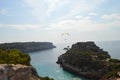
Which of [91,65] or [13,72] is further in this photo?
[91,65]

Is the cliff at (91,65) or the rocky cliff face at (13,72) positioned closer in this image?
the rocky cliff face at (13,72)

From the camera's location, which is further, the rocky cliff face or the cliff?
the cliff

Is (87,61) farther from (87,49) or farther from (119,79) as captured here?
(119,79)

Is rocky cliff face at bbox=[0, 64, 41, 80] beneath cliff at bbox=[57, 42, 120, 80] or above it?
above

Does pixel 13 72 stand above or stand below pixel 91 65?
above

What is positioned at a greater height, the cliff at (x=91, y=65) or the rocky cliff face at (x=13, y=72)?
the rocky cliff face at (x=13, y=72)

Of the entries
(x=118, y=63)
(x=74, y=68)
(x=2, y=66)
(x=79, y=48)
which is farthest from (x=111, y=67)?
(x=2, y=66)

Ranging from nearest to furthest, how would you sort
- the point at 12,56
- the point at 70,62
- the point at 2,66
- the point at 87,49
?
the point at 2,66
the point at 12,56
the point at 70,62
the point at 87,49

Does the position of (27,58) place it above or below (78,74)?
above

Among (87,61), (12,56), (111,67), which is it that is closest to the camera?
(12,56)

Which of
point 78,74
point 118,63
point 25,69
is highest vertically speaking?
point 25,69

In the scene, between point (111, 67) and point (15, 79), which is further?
point (111, 67)
